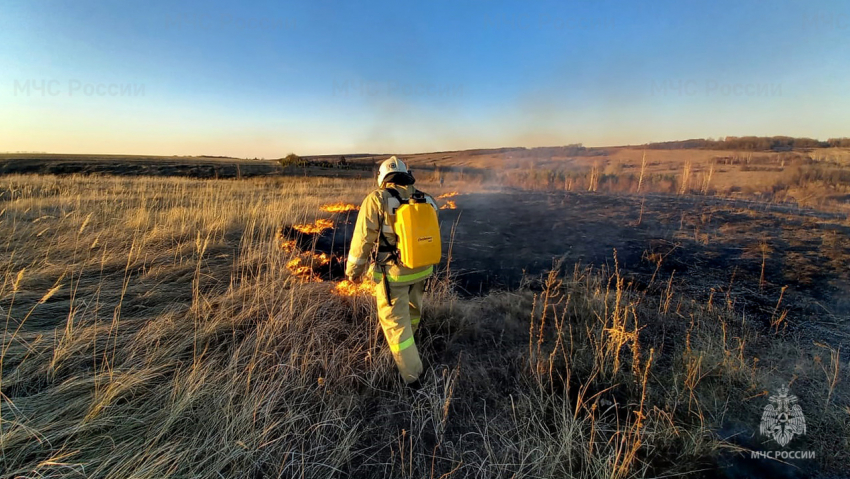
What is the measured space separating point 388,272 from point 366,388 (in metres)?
1.06

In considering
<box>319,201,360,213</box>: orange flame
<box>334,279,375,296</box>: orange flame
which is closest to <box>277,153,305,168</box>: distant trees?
<box>319,201,360,213</box>: orange flame

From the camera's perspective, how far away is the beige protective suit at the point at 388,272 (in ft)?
9.21

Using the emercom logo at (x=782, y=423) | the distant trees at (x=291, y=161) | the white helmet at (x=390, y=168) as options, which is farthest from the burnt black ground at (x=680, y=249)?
the distant trees at (x=291, y=161)

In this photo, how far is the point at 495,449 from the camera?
2.15 m

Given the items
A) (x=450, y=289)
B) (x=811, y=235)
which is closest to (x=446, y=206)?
(x=450, y=289)

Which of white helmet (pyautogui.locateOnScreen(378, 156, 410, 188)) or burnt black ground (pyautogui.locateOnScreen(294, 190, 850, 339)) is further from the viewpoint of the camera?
burnt black ground (pyautogui.locateOnScreen(294, 190, 850, 339))

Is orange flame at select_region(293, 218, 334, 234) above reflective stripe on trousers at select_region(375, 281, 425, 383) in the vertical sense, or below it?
above

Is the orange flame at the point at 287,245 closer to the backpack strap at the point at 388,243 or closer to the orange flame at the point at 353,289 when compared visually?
the orange flame at the point at 353,289

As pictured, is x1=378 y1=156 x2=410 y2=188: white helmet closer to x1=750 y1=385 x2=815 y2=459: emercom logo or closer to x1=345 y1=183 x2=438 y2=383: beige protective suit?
x1=345 y1=183 x2=438 y2=383: beige protective suit

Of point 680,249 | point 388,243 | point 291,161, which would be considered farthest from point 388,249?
point 291,161

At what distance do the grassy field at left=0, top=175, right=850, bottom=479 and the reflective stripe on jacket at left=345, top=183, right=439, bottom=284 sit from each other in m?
0.86

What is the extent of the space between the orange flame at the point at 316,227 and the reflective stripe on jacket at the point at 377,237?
13.5 feet

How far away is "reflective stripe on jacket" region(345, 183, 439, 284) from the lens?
2816mm

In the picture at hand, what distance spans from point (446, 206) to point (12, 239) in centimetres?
1003
